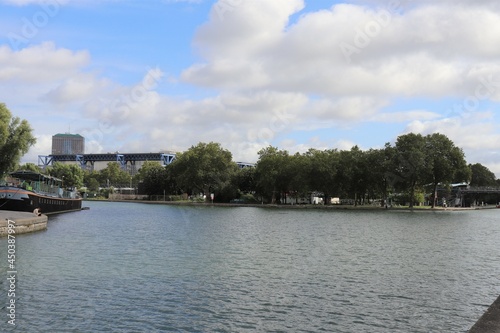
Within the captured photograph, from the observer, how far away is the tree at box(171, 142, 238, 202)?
6004 inches

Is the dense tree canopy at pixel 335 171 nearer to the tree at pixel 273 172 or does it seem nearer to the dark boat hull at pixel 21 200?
the tree at pixel 273 172

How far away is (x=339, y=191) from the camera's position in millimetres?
130375

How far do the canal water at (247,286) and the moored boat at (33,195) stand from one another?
73.5 ft

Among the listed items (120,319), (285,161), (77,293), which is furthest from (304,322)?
(285,161)

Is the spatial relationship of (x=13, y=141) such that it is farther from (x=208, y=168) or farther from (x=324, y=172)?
(x=208, y=168)

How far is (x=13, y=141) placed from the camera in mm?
61094

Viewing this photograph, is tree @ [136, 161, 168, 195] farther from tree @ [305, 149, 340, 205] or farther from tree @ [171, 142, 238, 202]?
tree @ [305, 149, 340, 205]

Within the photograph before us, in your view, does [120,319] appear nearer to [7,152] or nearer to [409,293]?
[409,293]

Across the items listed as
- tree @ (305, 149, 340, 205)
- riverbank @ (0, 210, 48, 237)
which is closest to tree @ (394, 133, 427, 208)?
tree @ (305, 149, 340, 205)

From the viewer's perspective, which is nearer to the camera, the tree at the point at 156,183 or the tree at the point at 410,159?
the tree at the point at 410,159

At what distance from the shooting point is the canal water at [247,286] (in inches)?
649

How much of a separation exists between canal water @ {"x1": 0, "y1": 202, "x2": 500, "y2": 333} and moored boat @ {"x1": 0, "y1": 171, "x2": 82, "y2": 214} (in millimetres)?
22406

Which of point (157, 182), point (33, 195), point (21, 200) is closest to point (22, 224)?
point (21, 200)

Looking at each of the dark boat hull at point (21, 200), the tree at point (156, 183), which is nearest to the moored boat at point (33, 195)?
the dark boat hull at point (21, 200)
